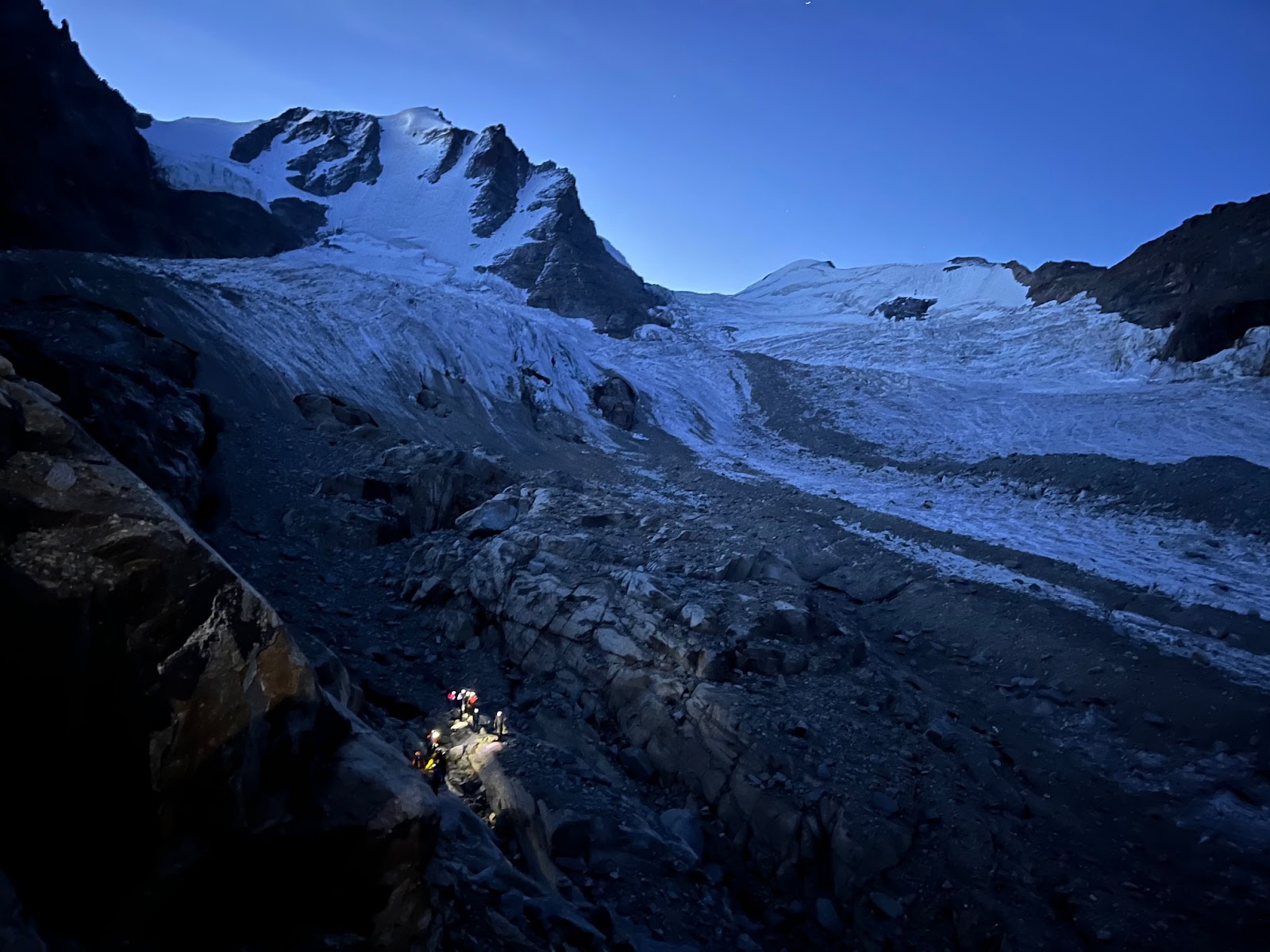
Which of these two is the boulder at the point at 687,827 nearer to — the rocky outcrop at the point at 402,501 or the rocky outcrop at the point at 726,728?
the rocky outcrop at the point at 726,728

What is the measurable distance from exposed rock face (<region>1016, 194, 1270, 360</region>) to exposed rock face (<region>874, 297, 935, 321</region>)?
34.3 ft

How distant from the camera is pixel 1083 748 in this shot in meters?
8.76

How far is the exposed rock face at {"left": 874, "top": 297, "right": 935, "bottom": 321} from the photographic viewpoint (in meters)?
63.2

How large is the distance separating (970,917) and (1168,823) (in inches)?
117

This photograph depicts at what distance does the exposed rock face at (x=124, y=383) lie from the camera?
998 centimetres

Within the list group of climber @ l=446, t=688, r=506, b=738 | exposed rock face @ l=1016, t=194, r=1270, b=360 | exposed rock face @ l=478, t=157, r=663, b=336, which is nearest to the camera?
group of climber @ l=446, t=688, r=506, b=738

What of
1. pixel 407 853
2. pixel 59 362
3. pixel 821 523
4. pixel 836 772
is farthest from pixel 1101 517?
pixel 59 362

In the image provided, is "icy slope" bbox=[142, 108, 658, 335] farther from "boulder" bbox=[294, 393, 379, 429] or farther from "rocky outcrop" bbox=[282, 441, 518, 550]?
"rocky outcrop" bbox=[282, 441, 518, 550]

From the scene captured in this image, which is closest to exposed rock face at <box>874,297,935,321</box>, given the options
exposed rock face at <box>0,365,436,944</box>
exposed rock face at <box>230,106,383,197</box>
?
exposed rock face at <box>0,365,436,944</box>

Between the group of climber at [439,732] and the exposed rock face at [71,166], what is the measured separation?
44945mm

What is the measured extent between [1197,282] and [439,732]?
2247 inches

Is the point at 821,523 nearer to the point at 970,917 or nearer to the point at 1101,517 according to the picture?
Result: the point at 1101,517

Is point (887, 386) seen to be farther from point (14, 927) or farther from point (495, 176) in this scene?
point (495, 176)

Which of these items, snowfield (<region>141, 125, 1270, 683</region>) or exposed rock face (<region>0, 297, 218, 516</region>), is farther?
snowfield (<region>141, 125, 1270, 683</region>)
